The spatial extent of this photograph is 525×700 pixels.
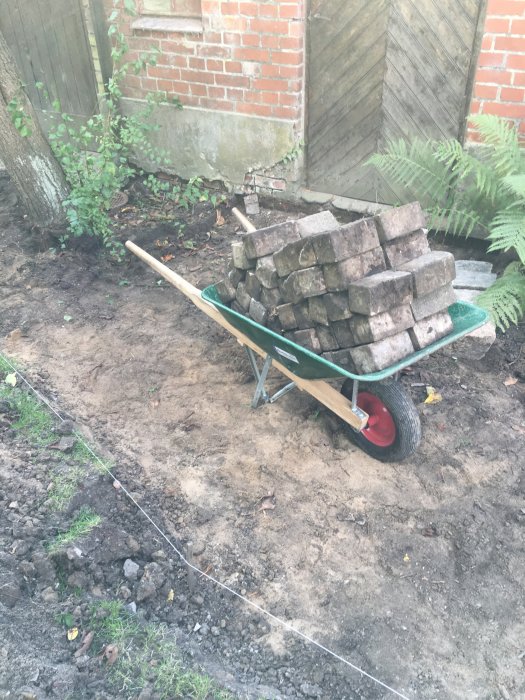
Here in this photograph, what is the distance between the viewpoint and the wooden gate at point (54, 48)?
691 centimetres

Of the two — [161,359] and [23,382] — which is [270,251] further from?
[23,382]

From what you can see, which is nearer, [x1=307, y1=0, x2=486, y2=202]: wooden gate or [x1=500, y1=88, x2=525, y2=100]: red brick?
[x1=500, y1=88, x2=525, y2=100]: red brick

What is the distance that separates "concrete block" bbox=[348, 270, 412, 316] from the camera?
279 centimetres

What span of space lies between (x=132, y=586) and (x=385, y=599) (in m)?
1.16

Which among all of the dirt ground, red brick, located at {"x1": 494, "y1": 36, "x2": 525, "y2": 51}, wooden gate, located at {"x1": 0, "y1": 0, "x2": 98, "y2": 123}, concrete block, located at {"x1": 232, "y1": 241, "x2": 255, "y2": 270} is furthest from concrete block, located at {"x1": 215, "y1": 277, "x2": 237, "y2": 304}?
wooden gate, located at {"x1": 0, "y1": 0, "x2": 98, "y2": 123}

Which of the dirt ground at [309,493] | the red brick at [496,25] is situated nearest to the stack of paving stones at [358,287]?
the dirt ground at [309,493]

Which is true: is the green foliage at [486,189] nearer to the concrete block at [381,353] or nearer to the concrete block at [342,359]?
the concrete block at [381,353]

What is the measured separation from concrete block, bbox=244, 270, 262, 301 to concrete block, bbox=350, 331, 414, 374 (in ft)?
2.30

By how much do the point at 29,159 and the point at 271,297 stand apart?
11.0 ft

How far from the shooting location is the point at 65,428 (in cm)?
364

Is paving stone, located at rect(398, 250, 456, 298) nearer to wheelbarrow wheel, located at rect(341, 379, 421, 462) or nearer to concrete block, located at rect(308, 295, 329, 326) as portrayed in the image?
concrete block, located at rect(308, 295, 329, 326)

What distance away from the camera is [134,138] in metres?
5.35

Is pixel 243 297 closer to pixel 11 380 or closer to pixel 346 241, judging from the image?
pixel 346 241

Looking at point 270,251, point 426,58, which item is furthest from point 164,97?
point 270,251
